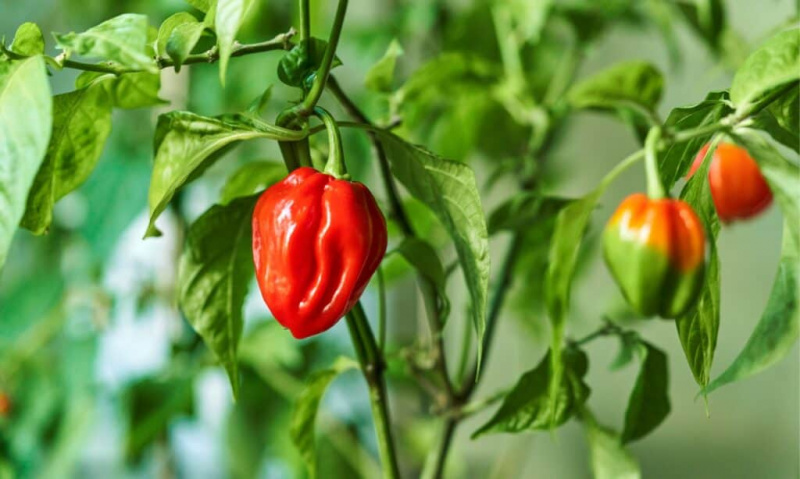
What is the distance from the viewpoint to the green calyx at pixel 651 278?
319 millimetres

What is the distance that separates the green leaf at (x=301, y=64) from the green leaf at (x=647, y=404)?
27 centimetres

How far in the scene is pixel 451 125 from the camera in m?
0.89

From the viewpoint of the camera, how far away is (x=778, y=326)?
334 millimetres

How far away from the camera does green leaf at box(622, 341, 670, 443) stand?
1.69ft

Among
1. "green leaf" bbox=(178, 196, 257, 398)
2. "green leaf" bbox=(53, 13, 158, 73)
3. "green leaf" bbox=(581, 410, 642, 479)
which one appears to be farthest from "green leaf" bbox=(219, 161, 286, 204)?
"green leaf" bbox=(581, 410, 642, 479)

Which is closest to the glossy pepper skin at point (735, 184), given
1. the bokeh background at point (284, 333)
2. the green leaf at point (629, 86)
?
the green leaf at point (629, 86)

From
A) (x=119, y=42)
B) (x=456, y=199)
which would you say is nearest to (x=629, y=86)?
(x=456, y=199)

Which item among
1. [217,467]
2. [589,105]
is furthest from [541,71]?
[217,467]

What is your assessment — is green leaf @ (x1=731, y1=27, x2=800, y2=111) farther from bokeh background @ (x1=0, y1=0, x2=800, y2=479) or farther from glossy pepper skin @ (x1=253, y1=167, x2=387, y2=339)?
bokeh background @ (x1=0, y1=0, x2=800, y2=479)

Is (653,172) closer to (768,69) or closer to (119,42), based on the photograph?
(768,69)

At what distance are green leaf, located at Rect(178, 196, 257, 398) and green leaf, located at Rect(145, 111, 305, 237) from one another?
54 mm

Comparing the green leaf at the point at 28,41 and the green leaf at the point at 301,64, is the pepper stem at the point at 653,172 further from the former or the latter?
the green leaf at the point at 28,41

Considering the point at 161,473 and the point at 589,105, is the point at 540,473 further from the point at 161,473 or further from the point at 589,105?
the point at 589,105

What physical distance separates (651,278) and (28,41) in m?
0.32
